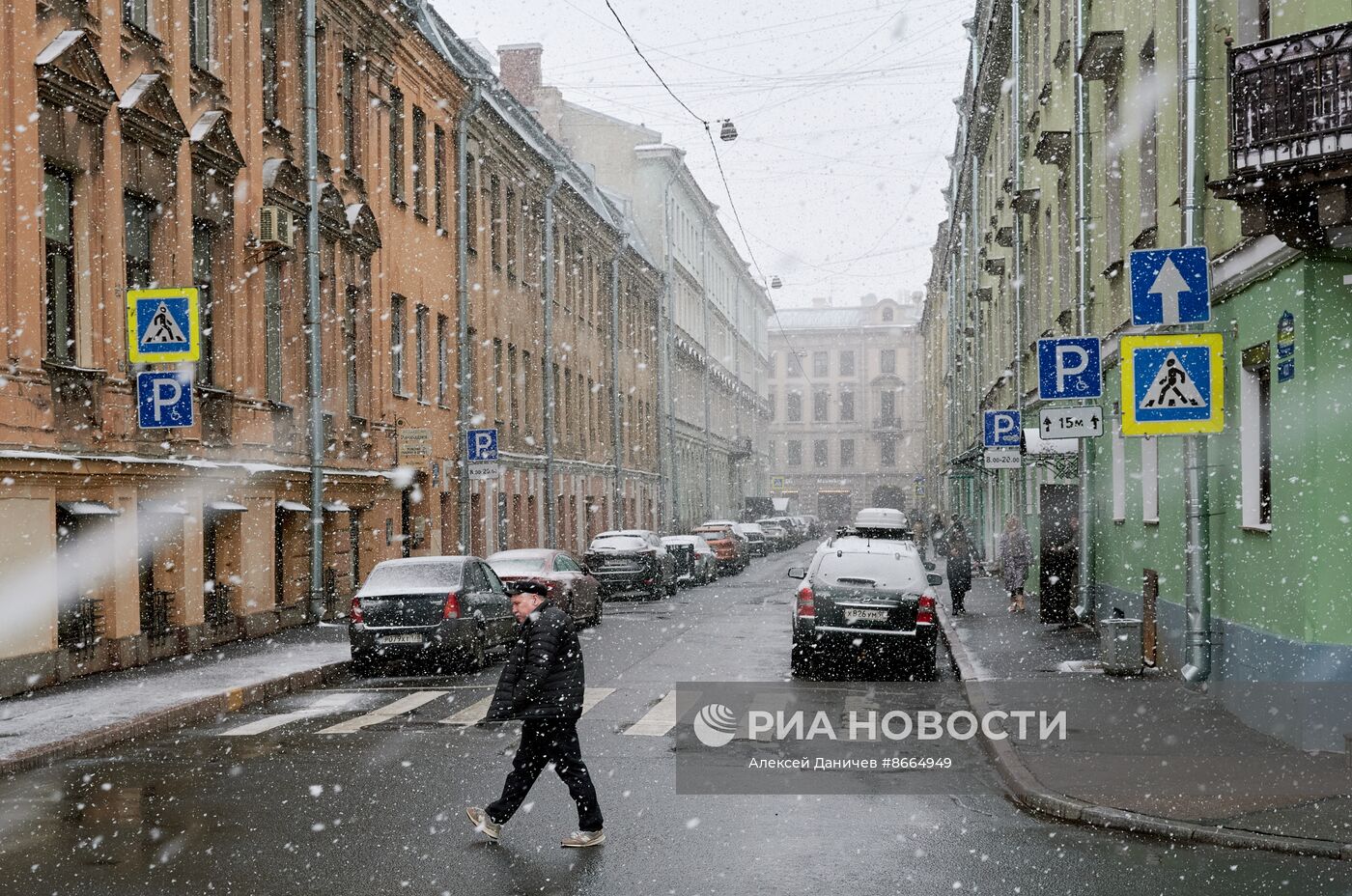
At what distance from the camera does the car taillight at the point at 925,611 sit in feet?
55.0

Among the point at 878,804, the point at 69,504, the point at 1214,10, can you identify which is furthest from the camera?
the point at 69,504

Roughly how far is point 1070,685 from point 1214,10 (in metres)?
6.38

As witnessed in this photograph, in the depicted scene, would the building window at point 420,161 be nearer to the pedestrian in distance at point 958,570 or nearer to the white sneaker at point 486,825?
the pedestrian in distance at point 958,570

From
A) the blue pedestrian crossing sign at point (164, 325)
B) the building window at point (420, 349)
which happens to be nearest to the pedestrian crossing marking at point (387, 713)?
the blue pedestrian crossing sign at point (164, 325)

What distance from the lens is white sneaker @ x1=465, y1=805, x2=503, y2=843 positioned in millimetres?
8352

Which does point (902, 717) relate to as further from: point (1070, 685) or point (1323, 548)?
point (1323, 548)

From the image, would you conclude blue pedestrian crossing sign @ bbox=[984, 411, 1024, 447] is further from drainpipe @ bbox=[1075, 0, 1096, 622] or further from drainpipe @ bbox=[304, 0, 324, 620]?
drainpipe @ bbox=[304, 0, 324, 620]

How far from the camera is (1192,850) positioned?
8016 mm

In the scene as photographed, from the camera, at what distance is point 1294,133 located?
396 inches

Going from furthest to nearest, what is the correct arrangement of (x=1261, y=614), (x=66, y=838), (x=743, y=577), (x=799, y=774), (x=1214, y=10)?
(x=743, y=577) → (x=1214, y=10) → (x=1261, y=614) → (x=799, y=774) → (x=66, y=838)

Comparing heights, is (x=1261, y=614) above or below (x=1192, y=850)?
above

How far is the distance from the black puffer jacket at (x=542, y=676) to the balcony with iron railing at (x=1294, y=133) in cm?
552

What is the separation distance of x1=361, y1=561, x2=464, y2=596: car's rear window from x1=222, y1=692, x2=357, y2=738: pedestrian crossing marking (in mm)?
2074

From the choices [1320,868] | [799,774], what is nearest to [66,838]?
[799,774]
